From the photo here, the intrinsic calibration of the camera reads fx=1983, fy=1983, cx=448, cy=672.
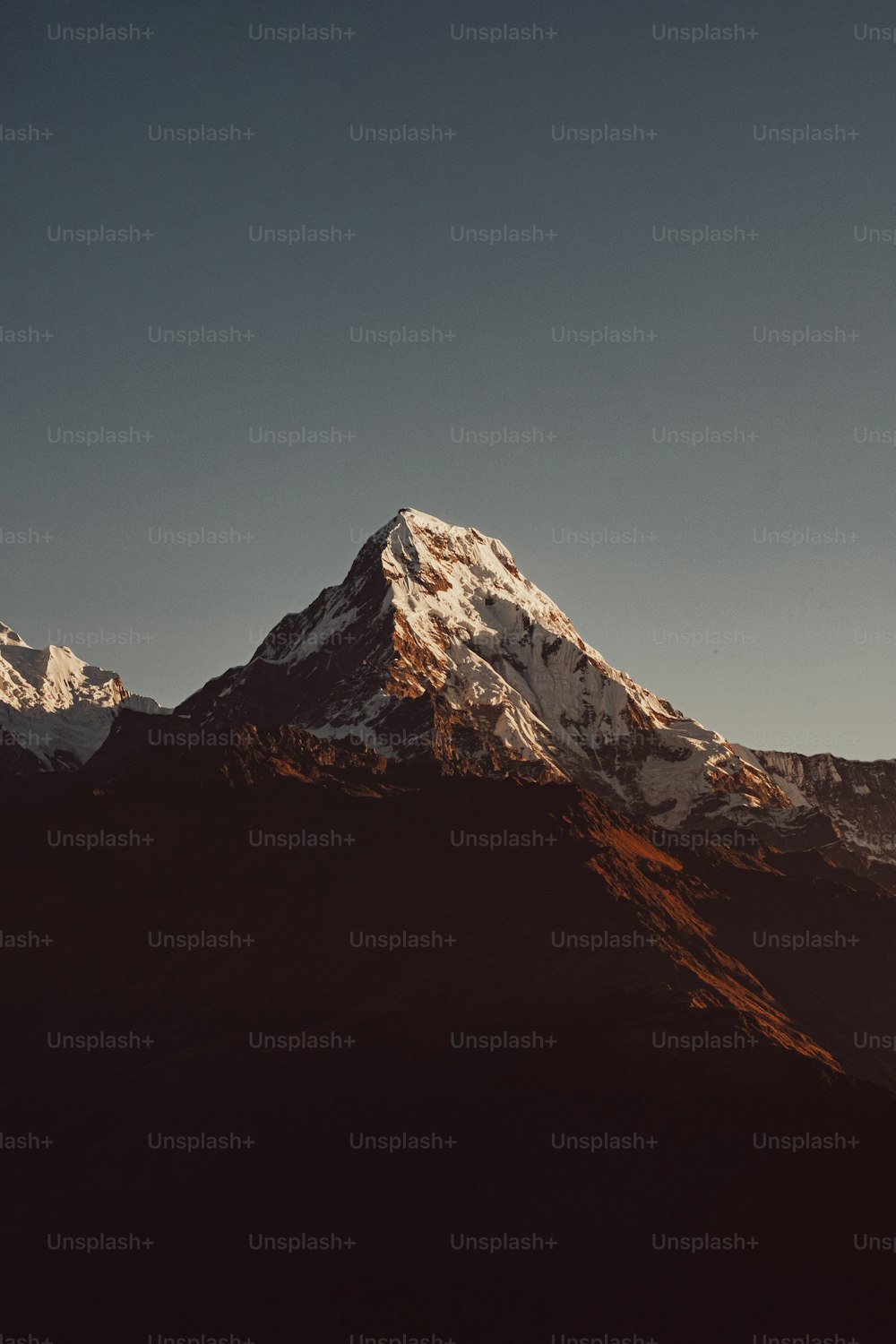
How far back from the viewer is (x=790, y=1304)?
187 m

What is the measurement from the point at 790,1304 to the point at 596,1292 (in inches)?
720

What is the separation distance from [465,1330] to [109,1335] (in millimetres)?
36233

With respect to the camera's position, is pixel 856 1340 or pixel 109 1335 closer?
pixel 856 1340

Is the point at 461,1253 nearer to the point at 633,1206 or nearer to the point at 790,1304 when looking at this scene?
the point at 633,1206

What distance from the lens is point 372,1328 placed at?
7569 inches

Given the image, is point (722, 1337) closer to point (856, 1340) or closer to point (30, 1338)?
point (856, 1340)

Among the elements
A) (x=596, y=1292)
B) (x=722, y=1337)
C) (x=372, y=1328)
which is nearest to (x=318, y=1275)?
(x=372, y=1328)

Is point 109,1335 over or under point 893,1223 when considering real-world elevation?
under

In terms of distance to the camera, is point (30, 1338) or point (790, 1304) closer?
point (790, 1304)

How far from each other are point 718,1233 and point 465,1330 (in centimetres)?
2639

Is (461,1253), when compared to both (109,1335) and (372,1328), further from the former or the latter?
(109,1335)

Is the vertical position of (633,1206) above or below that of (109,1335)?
above

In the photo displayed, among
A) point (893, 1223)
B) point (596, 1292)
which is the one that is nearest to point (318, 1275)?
point (596, 1292)

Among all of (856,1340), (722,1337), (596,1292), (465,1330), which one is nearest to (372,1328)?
(465,1330)
